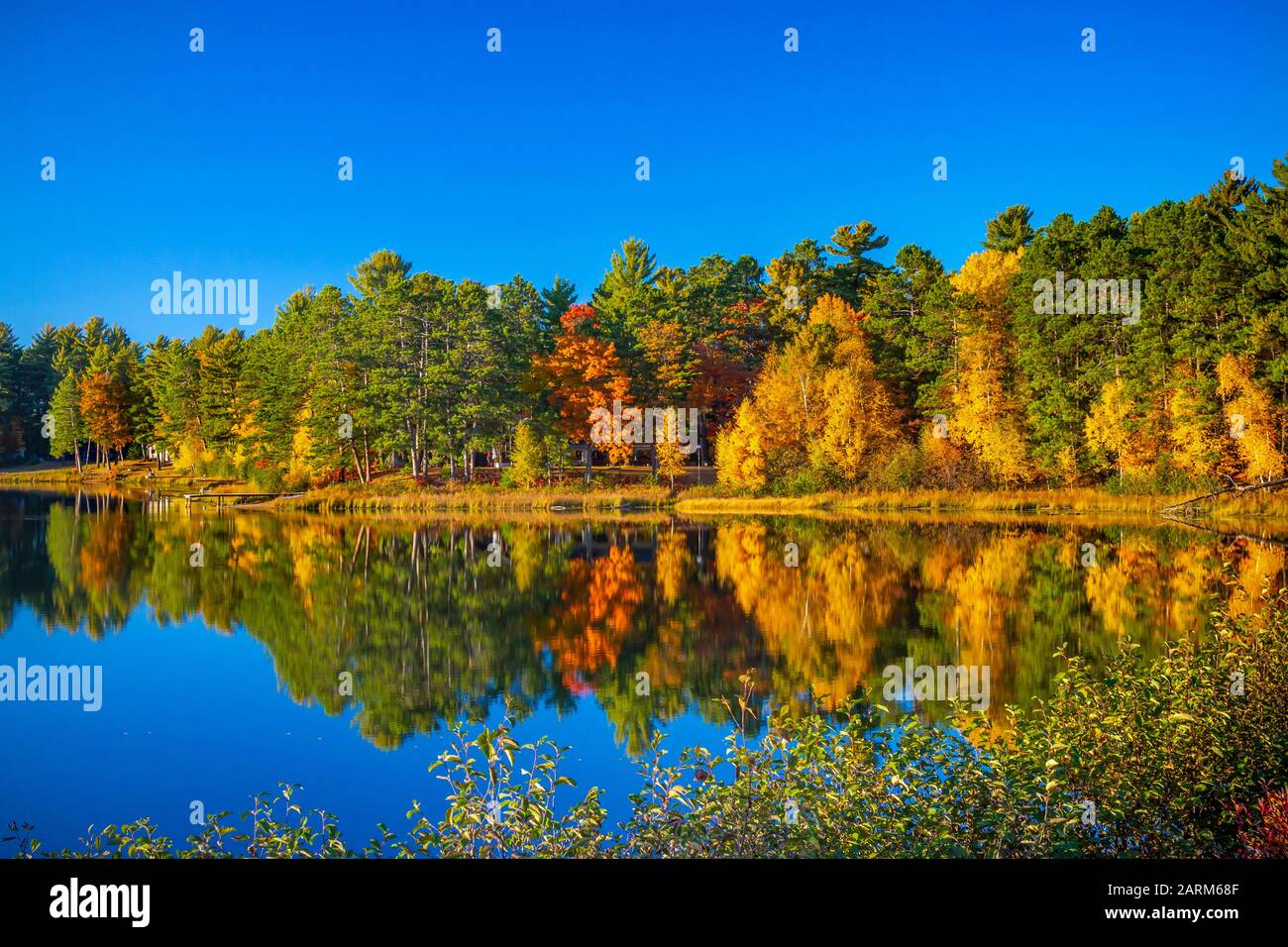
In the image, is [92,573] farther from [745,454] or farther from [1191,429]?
[1191,429]

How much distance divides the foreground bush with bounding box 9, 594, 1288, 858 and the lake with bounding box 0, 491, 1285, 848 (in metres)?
0.76

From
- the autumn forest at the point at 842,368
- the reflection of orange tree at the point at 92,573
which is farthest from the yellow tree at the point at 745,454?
the reflection of orange tree at the point at 92,573

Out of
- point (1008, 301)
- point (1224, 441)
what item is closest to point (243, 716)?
point (1224, 441)

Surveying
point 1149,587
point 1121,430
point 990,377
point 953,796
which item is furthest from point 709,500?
point 953,796

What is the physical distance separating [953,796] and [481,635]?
13.1m

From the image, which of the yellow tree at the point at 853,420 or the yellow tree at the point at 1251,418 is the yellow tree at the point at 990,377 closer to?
the yellow tree at the point at 853,420

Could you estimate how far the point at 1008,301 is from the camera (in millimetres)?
48906

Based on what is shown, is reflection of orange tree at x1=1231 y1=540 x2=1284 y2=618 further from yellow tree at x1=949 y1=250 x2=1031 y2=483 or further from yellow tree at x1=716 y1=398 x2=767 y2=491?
yellow tree at x1=716 y1=398 x2=767 y2=491

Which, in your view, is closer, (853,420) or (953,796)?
(953,796)

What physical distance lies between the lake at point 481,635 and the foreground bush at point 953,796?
76 cm

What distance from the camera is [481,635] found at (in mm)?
18531

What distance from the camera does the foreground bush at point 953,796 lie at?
5840 mm

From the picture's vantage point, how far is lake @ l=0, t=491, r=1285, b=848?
36.8 ft
